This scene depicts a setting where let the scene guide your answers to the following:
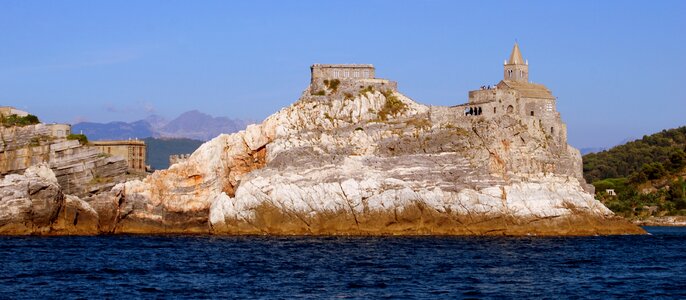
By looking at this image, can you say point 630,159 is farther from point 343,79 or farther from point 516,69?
point 343,79

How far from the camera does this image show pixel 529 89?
108 meters

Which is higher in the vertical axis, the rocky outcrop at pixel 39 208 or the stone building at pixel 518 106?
the stone building at pixel 518 106

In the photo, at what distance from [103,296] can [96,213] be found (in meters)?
44.6

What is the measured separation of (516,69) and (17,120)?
1813 inches

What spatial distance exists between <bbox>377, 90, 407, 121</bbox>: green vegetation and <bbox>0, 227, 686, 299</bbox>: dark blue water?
1642 cm

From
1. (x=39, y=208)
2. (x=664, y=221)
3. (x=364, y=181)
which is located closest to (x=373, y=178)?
(x=364, y=181)

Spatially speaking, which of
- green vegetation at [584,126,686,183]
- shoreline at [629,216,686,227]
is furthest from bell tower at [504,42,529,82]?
green vegetation at [584,126,686,183]

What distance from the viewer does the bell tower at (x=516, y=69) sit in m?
114

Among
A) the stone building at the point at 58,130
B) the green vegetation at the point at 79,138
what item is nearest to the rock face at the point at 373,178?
the green vegetation at the point at 79,138

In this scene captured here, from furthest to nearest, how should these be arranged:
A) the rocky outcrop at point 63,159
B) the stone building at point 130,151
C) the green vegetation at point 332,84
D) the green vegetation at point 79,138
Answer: the stone building at point 130,151, the green vegetation at point 332,84, the green vegetation at point 79,138, the rocky outcrop at point 63,159

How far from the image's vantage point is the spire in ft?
374

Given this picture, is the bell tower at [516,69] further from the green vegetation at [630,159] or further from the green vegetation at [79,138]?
the green vegetation at [630,159]

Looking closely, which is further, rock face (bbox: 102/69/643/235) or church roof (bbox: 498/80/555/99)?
church roof (bbox: 498/80/555/99)

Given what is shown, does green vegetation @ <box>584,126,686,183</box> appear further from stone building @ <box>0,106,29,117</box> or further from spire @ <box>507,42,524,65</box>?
stone building @ <box>0,106,29,117</box>
